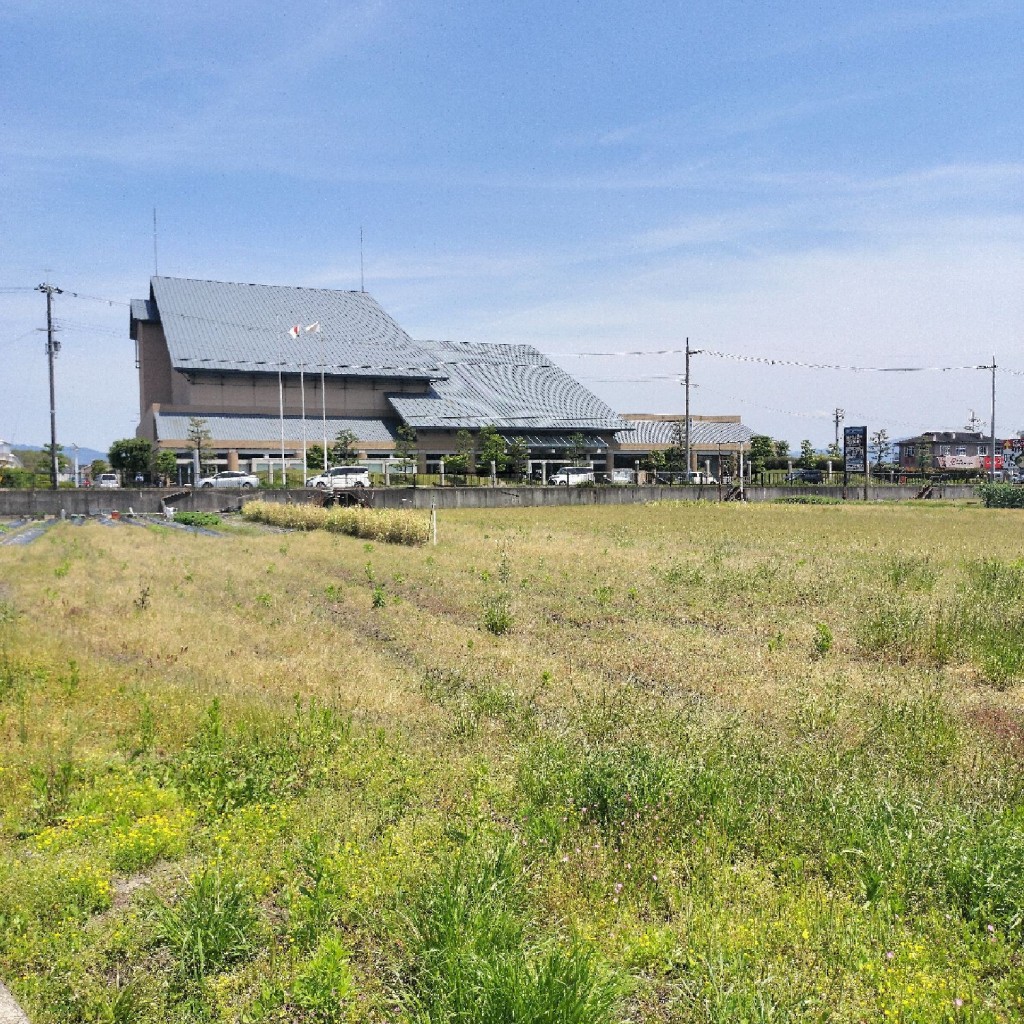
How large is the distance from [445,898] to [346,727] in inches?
121

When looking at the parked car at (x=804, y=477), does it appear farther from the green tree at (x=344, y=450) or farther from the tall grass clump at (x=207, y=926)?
the tall grass clump at (x=207, y=926)

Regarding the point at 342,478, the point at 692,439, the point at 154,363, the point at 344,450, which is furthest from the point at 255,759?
the point at 692,439

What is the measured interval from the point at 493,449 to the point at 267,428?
18.5 meters

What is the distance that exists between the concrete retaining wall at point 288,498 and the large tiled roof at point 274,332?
24.5m

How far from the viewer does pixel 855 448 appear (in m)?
56.8

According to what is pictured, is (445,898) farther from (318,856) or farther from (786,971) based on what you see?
(786,971)

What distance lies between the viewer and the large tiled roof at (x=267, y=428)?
63.0 metres

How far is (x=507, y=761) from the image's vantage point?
6156 mm

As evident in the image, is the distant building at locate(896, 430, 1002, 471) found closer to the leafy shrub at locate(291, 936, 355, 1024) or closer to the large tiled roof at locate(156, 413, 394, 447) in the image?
the large tiled roof at locate(156, 413, 394, 447)

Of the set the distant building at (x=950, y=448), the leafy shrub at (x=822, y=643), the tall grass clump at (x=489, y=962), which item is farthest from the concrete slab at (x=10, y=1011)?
the distant building at (x=950, y=448)

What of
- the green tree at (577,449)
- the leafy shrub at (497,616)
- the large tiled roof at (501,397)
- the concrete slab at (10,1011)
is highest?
the large tiled roof at (501,397)

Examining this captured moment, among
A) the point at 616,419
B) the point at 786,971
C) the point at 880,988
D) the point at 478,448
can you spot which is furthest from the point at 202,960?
the point at 616,419

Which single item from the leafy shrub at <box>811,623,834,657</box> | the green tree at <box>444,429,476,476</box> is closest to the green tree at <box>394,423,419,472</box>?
the green tree at <box>444,429,476,476</box>

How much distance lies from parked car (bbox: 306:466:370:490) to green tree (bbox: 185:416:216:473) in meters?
10.6
